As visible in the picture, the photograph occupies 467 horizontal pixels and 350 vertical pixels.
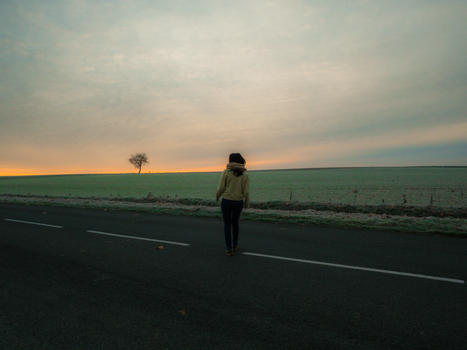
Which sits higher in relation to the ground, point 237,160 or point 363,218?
point 237,160

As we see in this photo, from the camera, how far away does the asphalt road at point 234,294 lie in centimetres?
313

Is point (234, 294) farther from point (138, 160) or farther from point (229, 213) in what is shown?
point (138, 160)

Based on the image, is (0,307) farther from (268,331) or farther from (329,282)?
(329,282)

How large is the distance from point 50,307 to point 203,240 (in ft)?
14.8

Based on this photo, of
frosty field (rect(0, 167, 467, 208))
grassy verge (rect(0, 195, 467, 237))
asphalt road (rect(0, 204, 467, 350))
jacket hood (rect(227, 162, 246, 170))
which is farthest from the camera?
frosty field (rect(0, 167, 467, 208))

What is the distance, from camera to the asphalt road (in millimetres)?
3133

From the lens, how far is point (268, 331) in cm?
324

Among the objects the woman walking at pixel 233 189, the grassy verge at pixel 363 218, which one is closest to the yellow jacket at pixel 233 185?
the woman walking at pixel 233 189

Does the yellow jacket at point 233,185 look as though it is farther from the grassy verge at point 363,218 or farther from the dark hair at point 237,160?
the grassy verge at point 363,218

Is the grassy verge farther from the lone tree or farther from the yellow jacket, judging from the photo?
the lone tree

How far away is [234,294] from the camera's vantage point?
4.27 meters

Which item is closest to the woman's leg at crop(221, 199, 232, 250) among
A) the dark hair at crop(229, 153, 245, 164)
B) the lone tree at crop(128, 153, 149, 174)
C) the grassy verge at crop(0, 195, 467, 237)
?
the dark hair at crop(229, 153, 245, 164)

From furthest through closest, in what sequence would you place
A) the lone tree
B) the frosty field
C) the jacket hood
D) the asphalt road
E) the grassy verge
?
the lone tree
the frosty field
the grassy verge
the jacket hood
the asphalt road

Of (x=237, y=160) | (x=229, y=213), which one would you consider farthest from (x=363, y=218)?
(x=237, y=160)
